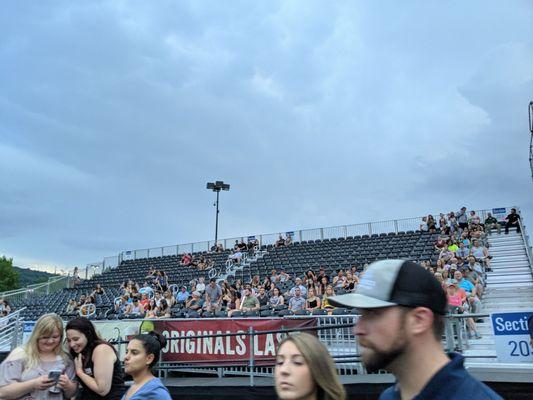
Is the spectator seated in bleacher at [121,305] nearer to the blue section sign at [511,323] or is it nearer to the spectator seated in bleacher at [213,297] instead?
the spectator seated in bleacher at [213,297]

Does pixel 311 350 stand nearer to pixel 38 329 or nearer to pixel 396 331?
pixel 396 331

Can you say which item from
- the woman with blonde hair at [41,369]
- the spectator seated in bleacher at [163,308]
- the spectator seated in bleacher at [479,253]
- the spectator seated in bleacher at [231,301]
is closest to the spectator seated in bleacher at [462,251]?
the spectator seated in bleacher at [479,253]

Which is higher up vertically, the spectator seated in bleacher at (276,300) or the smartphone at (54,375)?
the spectator seated in bleacher at (276,300)

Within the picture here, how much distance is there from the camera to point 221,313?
12.3 metres

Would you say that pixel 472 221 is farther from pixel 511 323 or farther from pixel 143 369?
pixel 143 369

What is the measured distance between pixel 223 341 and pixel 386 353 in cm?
754

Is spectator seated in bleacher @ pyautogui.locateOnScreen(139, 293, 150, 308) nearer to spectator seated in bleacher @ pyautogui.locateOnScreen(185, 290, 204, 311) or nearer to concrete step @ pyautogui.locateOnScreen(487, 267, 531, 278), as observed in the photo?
spectator seated in bleacher @ pyautogui.locateOnScreen(185, 290, 204, 311)

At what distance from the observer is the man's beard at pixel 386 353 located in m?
1.37

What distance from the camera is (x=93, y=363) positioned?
3447 mm

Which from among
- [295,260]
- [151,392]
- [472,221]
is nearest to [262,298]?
[295,260]

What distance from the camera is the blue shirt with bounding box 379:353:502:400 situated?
1234 millimetres

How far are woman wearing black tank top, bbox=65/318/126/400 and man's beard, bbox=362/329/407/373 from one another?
2.67 metres

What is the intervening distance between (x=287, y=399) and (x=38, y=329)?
7.41 feet

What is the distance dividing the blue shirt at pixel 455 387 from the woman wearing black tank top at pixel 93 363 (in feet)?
9.13
